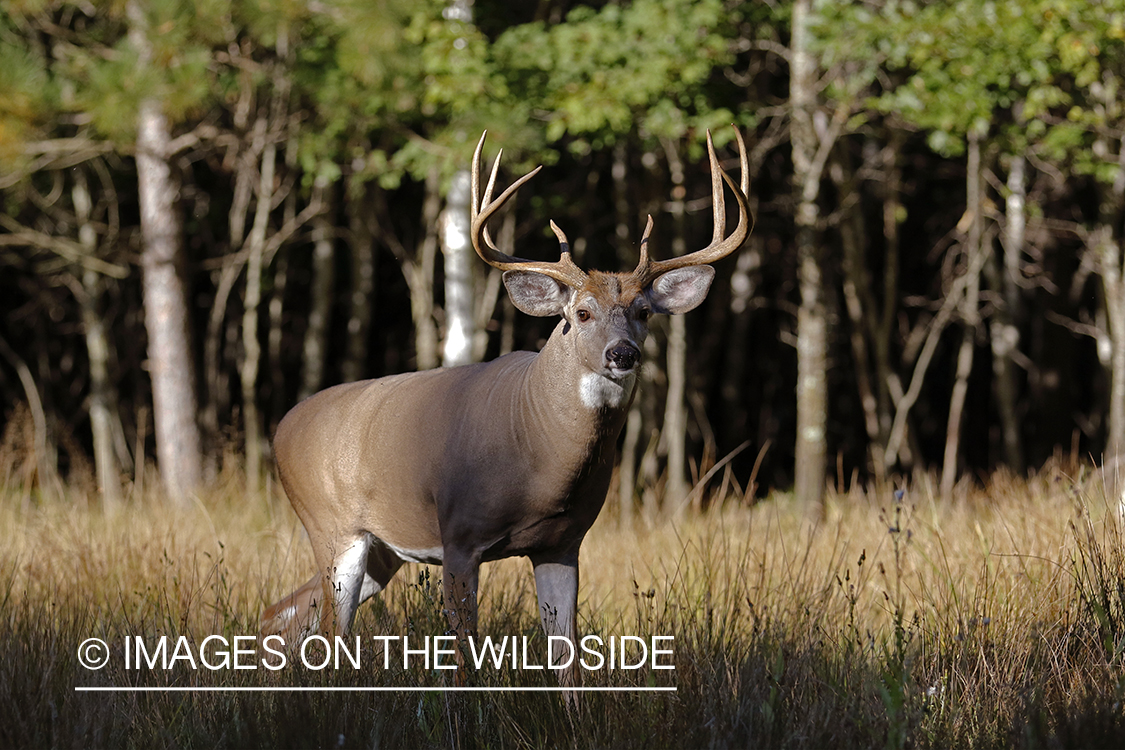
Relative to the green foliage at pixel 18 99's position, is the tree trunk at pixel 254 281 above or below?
below

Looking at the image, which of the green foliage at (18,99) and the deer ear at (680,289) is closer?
the deer ear at (680,289)

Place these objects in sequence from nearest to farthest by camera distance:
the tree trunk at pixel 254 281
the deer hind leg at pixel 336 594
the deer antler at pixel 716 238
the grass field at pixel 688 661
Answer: the grass field at pixel 688 661 → the deer antler at pixel 716 238 → the deer hind leg at pixel 336 594 → the tree trunk at pixel 254 281

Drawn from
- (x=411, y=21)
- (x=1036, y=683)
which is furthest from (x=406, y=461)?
(x=411, y=21)

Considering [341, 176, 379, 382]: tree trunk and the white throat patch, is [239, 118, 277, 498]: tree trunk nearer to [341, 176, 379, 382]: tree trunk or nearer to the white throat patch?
[341, 176, 379, 382]: tree trunk

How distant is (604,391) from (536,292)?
57 centimetres

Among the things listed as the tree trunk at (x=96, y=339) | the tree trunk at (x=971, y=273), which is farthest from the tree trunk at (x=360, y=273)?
the tree trunk at (x=971, y=273)

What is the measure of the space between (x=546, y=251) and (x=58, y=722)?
12364mm

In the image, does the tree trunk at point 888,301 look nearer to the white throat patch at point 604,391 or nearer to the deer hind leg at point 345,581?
the deer hind leg at point 345,581

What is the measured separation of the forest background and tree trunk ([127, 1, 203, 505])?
0.02m

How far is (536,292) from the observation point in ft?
15.8

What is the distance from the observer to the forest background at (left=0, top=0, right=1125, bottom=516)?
9492mm

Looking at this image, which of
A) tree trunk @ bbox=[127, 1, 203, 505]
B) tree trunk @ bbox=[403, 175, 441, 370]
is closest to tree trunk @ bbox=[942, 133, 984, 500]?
tree trunk @ bbox=[403, 175, 441, 370]

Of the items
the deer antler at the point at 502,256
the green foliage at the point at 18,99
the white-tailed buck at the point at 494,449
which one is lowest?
the white-tailed buck at the point at 494,449

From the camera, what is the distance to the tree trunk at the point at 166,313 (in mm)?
10273
